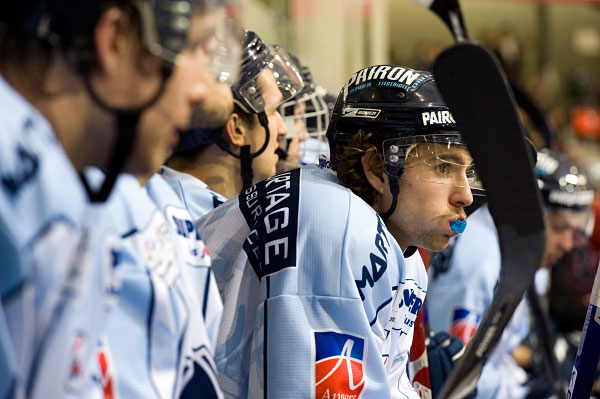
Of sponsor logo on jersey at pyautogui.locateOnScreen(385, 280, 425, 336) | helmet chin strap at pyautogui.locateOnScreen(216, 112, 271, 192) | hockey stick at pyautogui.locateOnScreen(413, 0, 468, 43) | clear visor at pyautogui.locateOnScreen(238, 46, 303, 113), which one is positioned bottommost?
sponsor logo on jersey at pyautogui.locateOnScreen(385, 280, 425, 336)

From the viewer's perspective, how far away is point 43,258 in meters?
0.84

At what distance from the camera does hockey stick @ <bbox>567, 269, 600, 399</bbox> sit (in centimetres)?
148

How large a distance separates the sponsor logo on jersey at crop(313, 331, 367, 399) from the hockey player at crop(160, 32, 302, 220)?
0.56m

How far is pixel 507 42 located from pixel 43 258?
→ 27.1 ft

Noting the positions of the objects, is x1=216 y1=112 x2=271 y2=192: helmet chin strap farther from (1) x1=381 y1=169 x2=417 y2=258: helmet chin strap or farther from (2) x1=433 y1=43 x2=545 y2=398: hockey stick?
(2) x1=433 y1=43 x2=545 y2=398: hockey stick

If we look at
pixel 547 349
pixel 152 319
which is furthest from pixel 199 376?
pixel 547 349


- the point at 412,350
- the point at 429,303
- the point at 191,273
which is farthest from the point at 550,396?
the point at 191,273

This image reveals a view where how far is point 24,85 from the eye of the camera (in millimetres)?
864

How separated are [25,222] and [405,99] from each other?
0.85 m

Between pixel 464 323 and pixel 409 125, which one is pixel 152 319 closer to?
pixel 409 125

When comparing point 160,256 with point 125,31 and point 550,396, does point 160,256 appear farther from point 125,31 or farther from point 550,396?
point 550,396

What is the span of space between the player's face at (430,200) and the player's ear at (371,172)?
43mm

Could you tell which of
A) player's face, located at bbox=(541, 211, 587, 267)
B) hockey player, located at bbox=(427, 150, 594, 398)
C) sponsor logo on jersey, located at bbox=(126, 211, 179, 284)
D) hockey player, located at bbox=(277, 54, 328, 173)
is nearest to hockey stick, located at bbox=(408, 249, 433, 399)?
hockey player, located at bbox=(277, 54, 328, 173)

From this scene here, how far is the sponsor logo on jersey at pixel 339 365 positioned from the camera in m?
1.27
